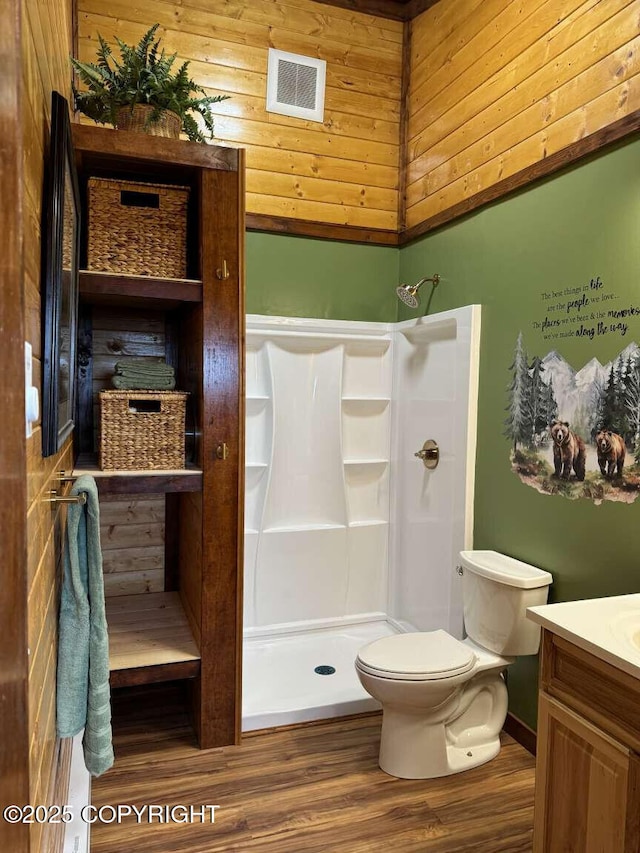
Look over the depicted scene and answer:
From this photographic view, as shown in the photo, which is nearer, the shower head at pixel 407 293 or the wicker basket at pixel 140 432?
the wicker basket at pixel 140 432

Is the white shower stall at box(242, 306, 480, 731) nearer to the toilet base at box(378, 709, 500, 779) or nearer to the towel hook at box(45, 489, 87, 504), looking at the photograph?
the toilet base at box(378, 709, 500, 779)

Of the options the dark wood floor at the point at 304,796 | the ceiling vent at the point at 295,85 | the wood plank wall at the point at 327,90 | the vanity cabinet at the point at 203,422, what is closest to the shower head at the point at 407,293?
the wood plank wall at the point at 327,90

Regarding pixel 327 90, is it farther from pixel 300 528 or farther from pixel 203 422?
pixel 300 528

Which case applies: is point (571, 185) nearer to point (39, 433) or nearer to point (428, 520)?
point (428, 520)

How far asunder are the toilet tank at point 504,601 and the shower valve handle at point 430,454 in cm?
Result: 70

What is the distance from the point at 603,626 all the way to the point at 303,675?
1.75 metres

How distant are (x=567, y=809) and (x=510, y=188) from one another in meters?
2.17

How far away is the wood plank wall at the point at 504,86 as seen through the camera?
80.7 inches

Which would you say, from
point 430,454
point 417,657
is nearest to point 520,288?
point 430,454

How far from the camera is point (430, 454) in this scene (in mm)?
3113

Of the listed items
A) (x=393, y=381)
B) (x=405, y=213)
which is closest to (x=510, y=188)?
(x=405, y=213)

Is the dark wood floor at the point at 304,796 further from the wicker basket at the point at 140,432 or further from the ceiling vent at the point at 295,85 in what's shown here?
the ceiling vent at the point at 295,85

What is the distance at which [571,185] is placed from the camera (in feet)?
7.22

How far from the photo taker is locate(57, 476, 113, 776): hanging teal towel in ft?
4.87
